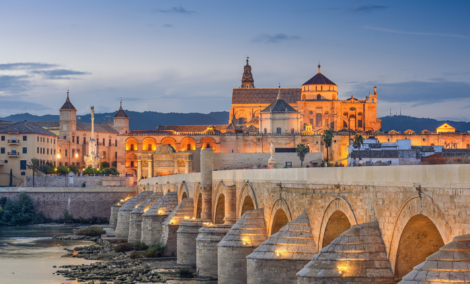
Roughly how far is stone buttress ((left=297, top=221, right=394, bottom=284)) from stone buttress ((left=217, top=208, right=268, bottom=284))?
8.48 meters

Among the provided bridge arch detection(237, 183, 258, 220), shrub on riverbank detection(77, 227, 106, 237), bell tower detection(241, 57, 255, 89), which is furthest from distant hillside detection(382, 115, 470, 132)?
bridge arch detection(237, 183, 258, 220)

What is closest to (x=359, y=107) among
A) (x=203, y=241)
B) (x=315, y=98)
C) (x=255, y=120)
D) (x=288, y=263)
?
(x=315, y=98)

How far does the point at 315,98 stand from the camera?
102 m

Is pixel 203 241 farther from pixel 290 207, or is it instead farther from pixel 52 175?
pixel 52 175

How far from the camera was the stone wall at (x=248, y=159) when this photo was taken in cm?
6072

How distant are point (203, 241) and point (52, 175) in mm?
64101

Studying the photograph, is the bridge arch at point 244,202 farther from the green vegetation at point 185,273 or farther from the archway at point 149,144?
the archway at point 149,144

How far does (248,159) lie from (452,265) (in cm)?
5274

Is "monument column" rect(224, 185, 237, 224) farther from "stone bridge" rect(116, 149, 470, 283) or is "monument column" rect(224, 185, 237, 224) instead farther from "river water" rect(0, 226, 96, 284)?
"river water" rect(0, 226, 96, 284)

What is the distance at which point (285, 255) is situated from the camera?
60.4 feet

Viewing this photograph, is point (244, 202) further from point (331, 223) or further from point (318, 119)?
point (318, 119)

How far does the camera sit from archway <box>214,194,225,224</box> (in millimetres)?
31625

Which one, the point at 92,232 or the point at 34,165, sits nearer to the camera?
the point at 92,232

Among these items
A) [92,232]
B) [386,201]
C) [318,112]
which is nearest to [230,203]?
[386,201]
